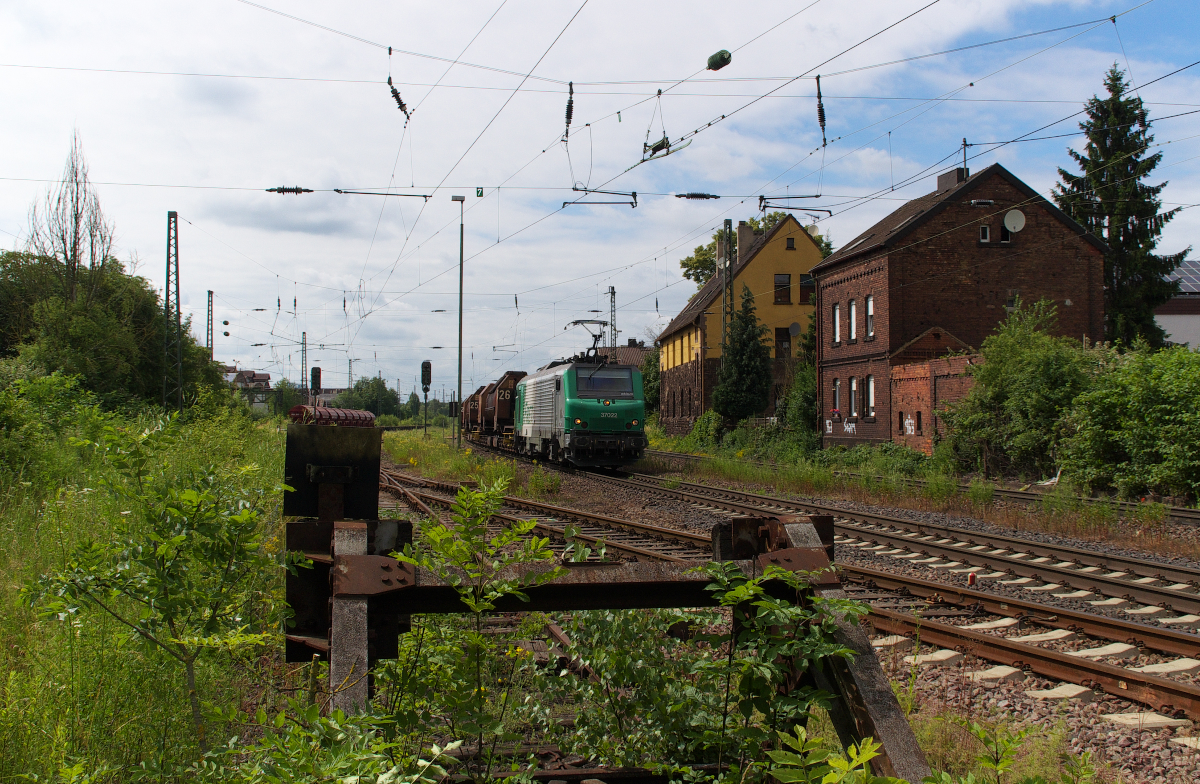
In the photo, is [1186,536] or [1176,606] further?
[1186,536]

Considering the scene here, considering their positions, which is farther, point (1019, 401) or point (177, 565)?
point (1019, 401)

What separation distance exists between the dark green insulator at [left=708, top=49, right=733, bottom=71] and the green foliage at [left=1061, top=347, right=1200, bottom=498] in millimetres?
10470

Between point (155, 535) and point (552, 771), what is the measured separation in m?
1.63

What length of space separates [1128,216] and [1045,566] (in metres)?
32.3

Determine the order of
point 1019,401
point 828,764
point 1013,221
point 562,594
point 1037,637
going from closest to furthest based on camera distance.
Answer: point 828,764 < point 562,594 < point 1037,637 < point 1019,401 < point 1013,221

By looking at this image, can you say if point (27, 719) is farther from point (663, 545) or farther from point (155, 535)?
point (663, 545)

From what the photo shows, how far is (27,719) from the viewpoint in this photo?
3.24m

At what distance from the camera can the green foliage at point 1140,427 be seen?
46.3ft

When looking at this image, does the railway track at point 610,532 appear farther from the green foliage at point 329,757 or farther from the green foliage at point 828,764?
the green foliage at point 329,757

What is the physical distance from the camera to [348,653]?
2.36 metres

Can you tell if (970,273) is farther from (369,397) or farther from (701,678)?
(369,397)

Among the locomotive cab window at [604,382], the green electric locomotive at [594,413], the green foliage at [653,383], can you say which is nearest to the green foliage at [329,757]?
the green electric locomotive at [594,413]

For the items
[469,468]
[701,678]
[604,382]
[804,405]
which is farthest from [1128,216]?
[701,678]

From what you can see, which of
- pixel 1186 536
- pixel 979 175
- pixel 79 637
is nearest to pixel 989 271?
pixel 979 175
